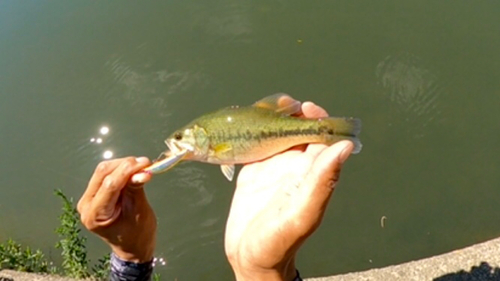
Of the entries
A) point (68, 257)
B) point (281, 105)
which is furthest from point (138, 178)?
point (68, 257)

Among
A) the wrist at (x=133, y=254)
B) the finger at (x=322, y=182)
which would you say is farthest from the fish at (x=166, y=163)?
the finger at (x=322, y=182)

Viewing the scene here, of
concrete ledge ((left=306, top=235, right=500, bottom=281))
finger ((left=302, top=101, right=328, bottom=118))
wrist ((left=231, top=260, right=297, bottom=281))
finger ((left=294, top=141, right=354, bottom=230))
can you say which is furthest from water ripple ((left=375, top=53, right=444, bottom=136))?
finger ((left=294, top=141, right=354, bottom=230))

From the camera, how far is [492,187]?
5.67 metres

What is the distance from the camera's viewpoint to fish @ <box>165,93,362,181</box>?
2832mm

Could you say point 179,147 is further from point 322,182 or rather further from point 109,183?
point 322,182

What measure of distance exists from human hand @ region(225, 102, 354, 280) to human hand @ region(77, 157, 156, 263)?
487mm

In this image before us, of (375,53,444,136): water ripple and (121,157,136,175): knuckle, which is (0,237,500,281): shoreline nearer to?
(375,53,444,136): water ripple

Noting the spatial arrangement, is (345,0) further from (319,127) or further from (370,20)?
(319,127)

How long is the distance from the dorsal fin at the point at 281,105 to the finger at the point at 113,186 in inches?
28.7

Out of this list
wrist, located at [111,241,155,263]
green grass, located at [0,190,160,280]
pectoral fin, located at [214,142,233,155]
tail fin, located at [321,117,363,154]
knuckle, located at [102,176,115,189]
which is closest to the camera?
knuckle, located at [102,176,115,189]

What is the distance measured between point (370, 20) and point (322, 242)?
3.24 meters

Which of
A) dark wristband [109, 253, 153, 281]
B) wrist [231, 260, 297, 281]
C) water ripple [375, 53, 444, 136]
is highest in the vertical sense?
wrist [231, 260, 297, 281]

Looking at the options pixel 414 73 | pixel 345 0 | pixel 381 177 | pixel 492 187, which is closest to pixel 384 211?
pixel 381 177

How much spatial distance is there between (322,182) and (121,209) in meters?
1.11
